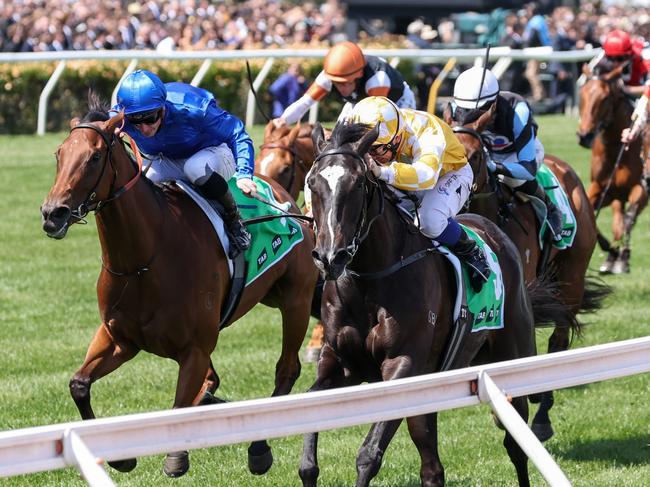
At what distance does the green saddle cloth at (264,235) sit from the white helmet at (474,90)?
3.86 ft

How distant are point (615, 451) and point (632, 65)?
5.62 meters

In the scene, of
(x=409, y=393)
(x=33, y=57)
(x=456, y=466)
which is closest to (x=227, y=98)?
(x=33, y=57)

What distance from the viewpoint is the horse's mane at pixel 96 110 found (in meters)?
5.54

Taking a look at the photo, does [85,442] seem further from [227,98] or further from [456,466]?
[227,98]

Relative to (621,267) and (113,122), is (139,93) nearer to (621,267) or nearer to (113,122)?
(113,122)

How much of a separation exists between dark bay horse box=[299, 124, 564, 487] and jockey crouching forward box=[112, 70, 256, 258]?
3.40ft

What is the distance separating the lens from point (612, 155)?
37.8ft

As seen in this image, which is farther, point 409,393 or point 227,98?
point 227,98

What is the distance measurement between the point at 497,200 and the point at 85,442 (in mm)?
4455

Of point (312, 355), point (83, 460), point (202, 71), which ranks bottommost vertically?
point (202, 71)

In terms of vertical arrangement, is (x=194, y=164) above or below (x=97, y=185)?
below

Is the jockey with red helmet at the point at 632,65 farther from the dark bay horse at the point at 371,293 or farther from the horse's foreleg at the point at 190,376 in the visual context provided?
the horse's foreleg at the point at 190,376

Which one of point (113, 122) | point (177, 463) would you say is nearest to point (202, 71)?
point (113, 122)

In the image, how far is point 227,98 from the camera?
18.9 meters
